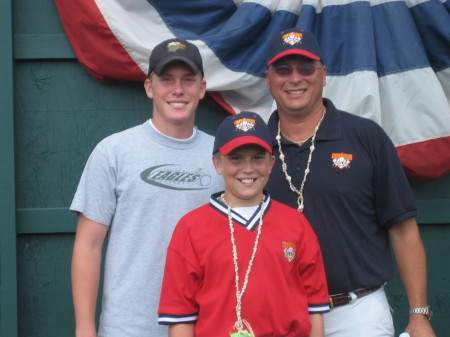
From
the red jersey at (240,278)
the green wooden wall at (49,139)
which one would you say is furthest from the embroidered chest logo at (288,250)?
the green wooden wall at (49,139)

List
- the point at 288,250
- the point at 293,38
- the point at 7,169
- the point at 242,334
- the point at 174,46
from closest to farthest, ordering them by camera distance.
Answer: the point at 242,334, the point at 288,250, the point at 174,46, the point at 293,38, the point at 7,169

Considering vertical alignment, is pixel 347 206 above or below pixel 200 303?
above

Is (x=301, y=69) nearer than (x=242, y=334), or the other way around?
(x=242, y=334)

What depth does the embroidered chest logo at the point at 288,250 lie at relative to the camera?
2084mm

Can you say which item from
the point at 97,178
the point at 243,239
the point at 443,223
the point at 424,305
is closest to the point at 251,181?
the point at 243,239

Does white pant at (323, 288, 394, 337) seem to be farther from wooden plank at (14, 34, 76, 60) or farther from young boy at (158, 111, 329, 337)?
wooden plank at (14, 34, 76, 60)

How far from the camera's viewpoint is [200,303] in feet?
6.69

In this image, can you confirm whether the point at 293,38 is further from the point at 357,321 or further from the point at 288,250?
the point at 357,321

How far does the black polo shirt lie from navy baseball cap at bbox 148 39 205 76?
1.49 ft

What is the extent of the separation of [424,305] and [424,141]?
0.82 meters

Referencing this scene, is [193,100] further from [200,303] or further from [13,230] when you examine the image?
[13,230]

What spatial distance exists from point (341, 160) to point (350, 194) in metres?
0.12

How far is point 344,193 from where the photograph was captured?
7.66 ft

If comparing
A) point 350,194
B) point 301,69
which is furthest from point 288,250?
point 301,69
